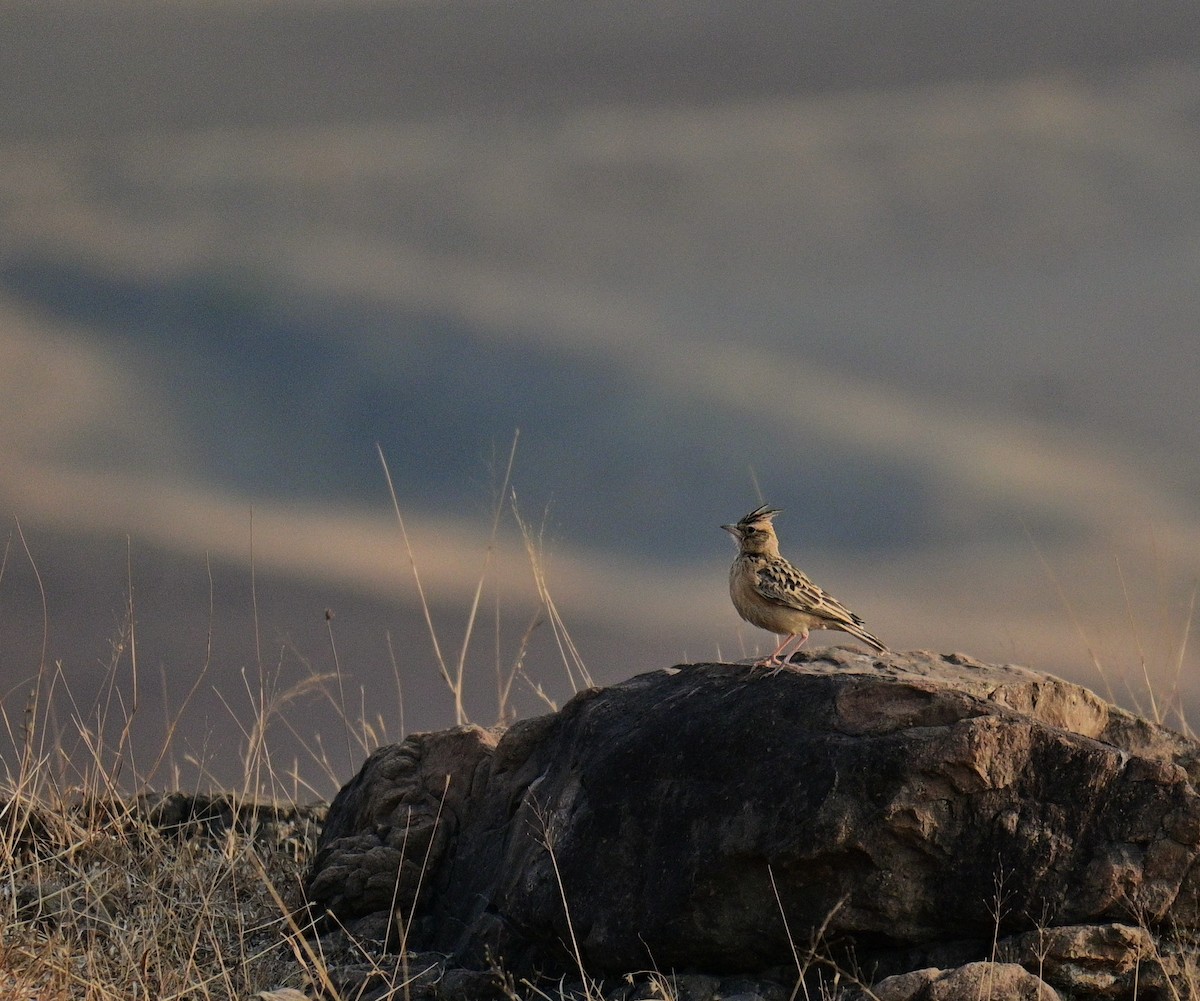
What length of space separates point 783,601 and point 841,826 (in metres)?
1.59

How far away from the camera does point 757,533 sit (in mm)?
7566

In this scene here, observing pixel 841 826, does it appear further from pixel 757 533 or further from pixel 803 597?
pixel 757 533

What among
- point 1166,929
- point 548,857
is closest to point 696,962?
point 548,857

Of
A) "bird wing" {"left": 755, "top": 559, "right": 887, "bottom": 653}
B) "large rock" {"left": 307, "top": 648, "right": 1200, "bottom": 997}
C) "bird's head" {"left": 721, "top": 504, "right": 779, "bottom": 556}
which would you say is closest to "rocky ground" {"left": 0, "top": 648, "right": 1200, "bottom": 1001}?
"large rock" {"left": 307, "top": 648, "right": 1200, "bottom": 997}

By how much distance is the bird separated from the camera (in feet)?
23.2

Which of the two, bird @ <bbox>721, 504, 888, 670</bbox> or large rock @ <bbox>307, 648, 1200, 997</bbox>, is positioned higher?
bird @ <bbox>721, 504, 888, 670</bbox>

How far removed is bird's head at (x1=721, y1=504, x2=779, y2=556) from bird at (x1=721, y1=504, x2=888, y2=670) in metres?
0.04

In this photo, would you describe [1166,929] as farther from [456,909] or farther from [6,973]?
Answer: [6,973]

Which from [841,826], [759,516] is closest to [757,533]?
[759,516]

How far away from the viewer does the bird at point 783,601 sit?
279 inches

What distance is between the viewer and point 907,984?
525cm

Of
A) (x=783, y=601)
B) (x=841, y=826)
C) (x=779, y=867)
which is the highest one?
(x=783, y=601)

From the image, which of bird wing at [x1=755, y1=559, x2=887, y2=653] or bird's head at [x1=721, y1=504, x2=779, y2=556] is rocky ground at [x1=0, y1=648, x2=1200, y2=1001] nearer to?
bird wing at [x1=755, y1=559, x2=887, y2=653]

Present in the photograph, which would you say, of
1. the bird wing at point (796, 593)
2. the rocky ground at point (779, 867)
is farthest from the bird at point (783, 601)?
the rocky ground at point (779, 867)
